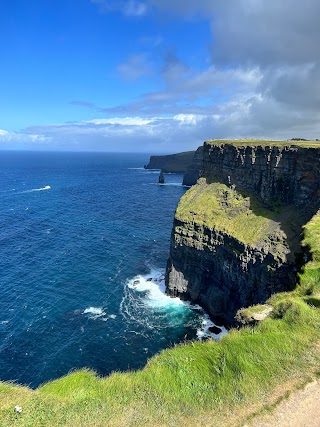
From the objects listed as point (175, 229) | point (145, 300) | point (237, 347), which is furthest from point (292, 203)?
point (237, 347)

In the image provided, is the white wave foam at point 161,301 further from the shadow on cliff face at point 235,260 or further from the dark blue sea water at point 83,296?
the shadow on cliff face at point 235,260

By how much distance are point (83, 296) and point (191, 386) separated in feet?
156

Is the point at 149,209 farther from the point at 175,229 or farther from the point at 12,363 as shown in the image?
the point at 12,363

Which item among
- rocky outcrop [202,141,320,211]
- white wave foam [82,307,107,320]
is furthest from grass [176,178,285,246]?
white wave foam [82,307,107,320]

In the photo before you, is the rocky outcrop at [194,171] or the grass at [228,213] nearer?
the grass at [228,213]

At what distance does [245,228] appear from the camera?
57500 mm

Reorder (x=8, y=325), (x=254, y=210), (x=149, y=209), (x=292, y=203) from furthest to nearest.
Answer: (x=149, y=209), (x=254, y=210), (x=292, y=203), (x=8, y=325)

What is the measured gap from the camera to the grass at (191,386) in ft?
48.3

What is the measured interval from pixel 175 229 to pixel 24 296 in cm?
3165

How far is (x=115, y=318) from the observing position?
180ft

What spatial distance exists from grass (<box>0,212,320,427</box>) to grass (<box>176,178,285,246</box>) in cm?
3461

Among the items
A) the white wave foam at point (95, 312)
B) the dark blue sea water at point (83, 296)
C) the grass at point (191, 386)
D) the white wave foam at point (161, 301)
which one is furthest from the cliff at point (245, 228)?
the grass at point (191, 386)

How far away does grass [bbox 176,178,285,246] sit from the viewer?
183 ft

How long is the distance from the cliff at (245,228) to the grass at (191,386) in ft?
89.6
